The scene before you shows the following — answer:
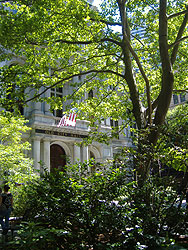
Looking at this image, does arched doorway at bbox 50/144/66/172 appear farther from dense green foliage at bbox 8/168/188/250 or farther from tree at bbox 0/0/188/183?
dense green foliage at bbox 8/168/188/250

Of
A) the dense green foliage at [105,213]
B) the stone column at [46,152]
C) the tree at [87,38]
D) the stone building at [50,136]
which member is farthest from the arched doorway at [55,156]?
the dense green foliage at [105,213]

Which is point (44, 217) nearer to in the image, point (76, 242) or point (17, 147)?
point (76, 242)

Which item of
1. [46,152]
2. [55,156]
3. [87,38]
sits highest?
[87,38]

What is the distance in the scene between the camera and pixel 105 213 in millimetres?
4434

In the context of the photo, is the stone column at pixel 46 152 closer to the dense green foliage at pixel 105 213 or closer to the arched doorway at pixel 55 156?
the arched doorway at pixel 55 156

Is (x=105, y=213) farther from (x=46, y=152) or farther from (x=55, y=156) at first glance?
(x=55, y=156)

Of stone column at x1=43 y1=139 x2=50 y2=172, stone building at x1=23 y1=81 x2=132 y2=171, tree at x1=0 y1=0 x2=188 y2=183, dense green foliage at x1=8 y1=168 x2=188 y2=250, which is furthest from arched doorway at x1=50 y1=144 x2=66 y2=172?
dense green foliage at x1=8 y1=168 x2=188 y2=250

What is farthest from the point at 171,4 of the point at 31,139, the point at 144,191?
the point at 31,139

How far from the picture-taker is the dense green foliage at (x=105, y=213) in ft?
14.1

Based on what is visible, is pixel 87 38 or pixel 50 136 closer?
pixel 87 38

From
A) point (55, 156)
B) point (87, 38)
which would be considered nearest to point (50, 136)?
point (55, 156)

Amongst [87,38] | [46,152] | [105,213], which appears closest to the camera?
[105,213]

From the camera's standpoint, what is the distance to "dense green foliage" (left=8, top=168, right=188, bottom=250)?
4309mm

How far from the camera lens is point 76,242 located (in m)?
4.36
